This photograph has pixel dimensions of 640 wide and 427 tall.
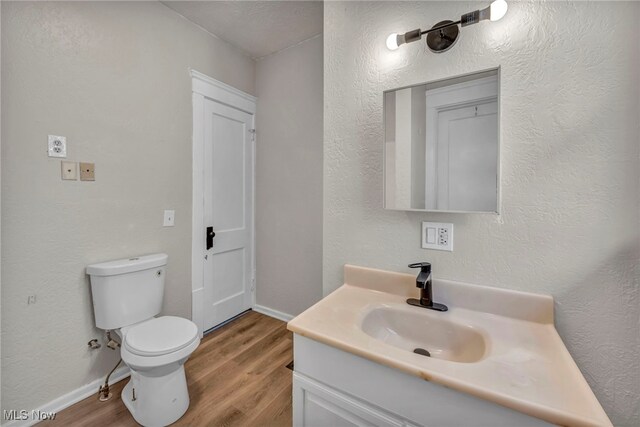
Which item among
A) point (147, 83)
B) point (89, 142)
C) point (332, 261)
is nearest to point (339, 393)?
point (332, 261)

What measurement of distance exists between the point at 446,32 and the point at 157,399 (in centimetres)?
215

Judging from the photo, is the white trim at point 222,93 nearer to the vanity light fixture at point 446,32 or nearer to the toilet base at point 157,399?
the vanity light fixture at point 446,32

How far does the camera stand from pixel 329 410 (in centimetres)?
85

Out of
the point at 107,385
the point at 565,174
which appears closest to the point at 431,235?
the point at 565,174

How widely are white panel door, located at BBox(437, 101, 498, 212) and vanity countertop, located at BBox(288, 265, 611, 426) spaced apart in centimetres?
34

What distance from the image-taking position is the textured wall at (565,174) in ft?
2.76

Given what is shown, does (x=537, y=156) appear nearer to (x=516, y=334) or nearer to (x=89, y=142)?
(x=516, y=334)

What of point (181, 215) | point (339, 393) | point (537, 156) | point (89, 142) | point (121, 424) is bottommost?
point (121, 424)

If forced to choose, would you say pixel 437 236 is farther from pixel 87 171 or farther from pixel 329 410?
pixel 87 171

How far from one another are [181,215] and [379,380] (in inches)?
70.9

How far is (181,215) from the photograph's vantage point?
2.00m

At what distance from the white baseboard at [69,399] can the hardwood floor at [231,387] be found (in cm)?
3

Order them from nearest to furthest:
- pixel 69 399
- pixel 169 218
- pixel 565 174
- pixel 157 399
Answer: pixel 565 174, pixel 157 399, pixel 69 399, pixel 169 218

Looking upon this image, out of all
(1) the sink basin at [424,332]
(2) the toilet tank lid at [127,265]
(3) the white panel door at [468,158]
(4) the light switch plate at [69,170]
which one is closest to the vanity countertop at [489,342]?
(1) the sink basin at [424,332]
